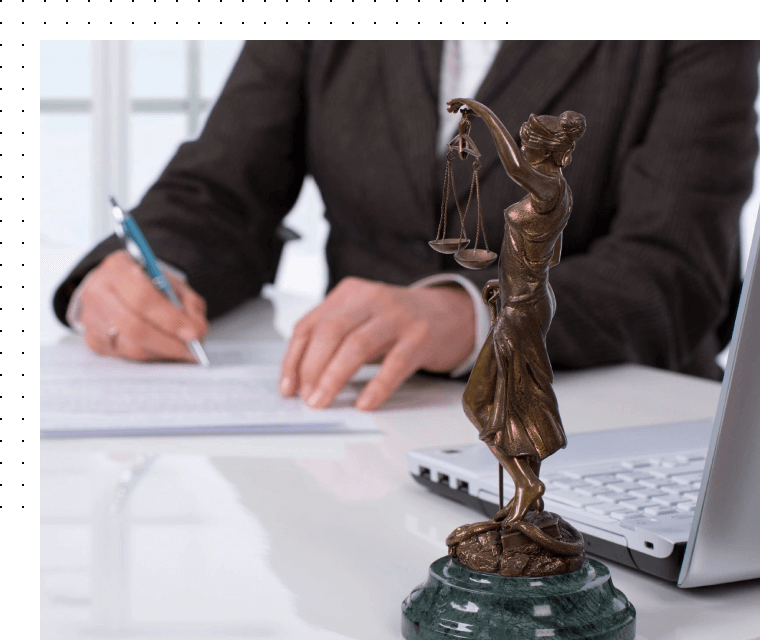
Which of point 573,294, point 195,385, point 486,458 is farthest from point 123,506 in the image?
point 573,294

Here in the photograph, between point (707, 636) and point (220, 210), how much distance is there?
995mm

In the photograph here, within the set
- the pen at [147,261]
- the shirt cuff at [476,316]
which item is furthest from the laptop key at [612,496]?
the pen at [147,261]

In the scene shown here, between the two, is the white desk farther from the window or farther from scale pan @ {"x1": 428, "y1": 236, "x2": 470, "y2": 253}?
the window

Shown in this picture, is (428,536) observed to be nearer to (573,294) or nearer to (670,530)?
(670,530)

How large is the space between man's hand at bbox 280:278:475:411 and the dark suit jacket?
0.11 metres

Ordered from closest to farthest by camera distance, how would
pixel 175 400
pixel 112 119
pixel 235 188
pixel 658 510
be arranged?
1. pixel 658 510
2. pixel 175 400
3. pixel 235 188
4. pixel 112 119

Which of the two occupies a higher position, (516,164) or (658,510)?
(516,164)

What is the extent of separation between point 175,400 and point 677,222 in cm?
62

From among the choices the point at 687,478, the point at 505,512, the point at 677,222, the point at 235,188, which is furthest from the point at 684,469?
the point at 235,188

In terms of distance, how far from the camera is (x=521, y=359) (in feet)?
1.10

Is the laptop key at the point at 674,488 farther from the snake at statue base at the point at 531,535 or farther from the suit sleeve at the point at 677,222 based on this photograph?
the suit sleeve at the point at 677,222

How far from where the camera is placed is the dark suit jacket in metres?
1.03

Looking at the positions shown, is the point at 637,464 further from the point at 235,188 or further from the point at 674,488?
the point at 235,188

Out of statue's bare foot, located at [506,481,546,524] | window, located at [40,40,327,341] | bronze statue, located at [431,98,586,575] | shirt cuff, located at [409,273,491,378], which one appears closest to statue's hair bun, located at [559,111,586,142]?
bronze statue, located at [431,98,586,575]
